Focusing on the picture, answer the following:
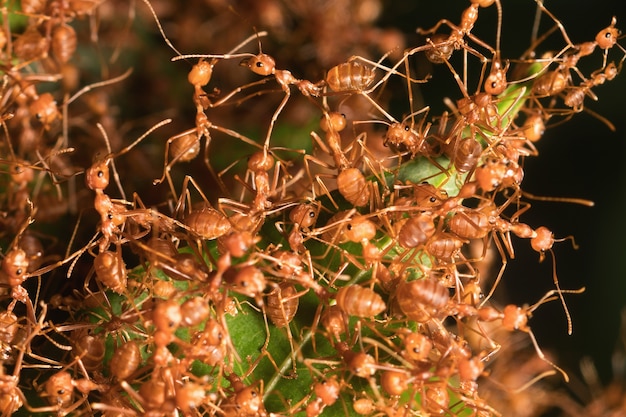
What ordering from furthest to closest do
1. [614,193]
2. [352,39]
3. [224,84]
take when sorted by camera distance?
1. [352,39]
2. [224,84]
3. [614,193]

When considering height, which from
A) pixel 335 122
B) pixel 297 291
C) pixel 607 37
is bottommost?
pixel 297 291

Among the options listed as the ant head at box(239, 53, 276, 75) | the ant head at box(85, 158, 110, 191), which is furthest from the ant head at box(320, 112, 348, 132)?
the ant head at box(85, 158, 110, 191)

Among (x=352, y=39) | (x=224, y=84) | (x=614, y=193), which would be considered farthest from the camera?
(x=352, y=39)

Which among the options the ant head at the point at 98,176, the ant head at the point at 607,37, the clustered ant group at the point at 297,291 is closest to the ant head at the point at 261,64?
the clustered ant group at the point at 297,291

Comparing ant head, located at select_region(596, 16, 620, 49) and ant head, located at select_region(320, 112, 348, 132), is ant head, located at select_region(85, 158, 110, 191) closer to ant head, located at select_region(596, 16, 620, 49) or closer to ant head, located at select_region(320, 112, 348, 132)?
ant head, located at select_region(320, 112, 348, 132)

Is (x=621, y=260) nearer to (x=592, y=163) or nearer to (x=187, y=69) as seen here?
(x=592, y=163)

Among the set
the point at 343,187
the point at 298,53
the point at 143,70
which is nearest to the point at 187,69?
the point at 143,70

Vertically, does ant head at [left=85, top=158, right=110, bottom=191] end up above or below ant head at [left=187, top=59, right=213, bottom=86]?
below

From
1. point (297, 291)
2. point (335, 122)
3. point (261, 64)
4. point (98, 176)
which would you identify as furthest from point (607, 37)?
point (98, 176)

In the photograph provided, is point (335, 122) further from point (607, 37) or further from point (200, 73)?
point (607, 37)

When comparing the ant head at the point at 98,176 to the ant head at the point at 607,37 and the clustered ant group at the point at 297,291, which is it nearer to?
the clustered ant group at the point at 297,291

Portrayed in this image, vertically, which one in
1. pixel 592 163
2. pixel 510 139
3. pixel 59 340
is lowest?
pixel 59 340
